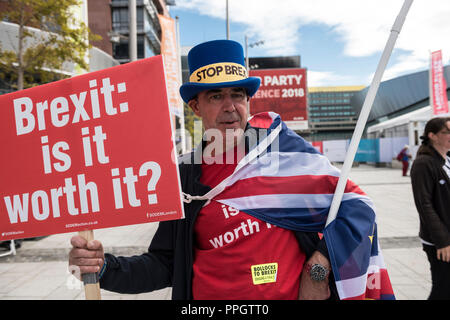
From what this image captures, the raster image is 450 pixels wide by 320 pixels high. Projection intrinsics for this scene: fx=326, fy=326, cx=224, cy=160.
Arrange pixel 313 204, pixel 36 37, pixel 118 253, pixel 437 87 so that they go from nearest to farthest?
pixel 313 204 < pixel 118 253 < pixel 36 37 < pixel 437 87

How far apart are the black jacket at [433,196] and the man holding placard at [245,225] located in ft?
4.60

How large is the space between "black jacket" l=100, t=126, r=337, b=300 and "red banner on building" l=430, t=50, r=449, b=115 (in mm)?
15482

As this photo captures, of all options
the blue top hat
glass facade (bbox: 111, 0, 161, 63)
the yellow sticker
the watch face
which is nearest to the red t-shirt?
the yellow sticker

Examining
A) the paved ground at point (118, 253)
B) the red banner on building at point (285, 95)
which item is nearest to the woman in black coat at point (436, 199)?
the paved ground at point (118, 253)

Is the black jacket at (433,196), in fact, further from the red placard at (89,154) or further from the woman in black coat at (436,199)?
the red placard at (89,154)

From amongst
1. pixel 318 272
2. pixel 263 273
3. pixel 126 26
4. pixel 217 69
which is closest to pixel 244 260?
pixel 263 273

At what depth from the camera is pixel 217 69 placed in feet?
5.30

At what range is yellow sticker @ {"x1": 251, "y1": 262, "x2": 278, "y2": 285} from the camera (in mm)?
1348

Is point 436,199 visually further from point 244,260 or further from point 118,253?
point 118,253

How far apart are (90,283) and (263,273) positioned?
71 centimetres

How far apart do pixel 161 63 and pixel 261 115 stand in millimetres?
648

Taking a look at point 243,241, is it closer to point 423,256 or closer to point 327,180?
point 327,180

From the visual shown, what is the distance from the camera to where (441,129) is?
8.59 feet
